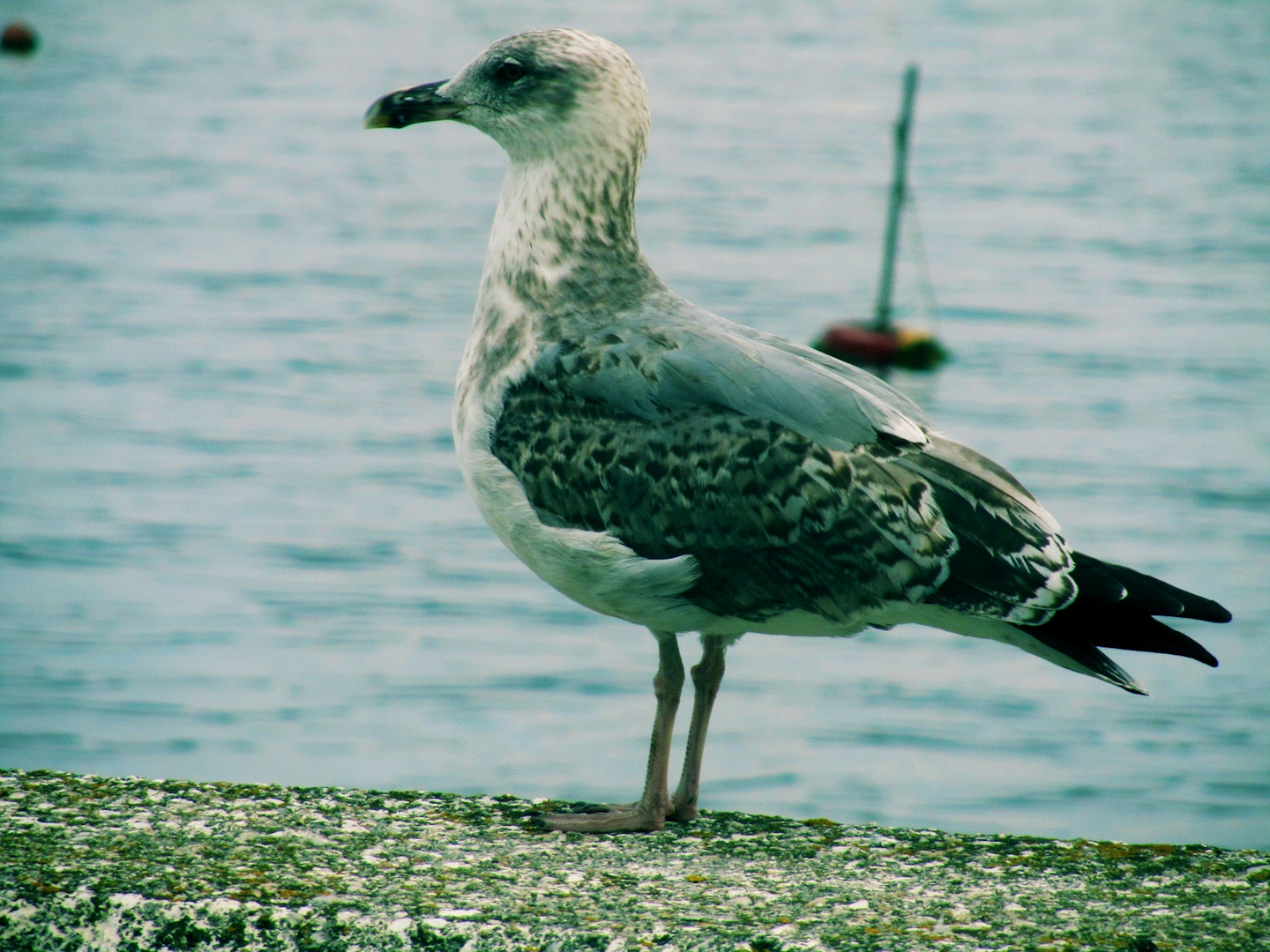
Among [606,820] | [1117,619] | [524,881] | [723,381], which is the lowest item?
[606,820]

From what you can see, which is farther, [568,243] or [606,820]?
[568,243]

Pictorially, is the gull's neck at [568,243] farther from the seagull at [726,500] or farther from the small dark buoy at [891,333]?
the small dark buoy at [891,333]

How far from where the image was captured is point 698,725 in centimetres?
509

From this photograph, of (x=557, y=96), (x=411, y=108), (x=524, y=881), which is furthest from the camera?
(x=411, y=108)

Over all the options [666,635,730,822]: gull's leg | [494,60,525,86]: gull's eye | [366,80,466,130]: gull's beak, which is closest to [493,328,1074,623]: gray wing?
[666,635,730,822]: gull's leg

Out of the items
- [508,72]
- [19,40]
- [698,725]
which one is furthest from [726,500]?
[19,40]

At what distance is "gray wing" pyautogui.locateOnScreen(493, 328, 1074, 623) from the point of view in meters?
4.58

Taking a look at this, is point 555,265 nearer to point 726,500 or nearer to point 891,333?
point 726,500

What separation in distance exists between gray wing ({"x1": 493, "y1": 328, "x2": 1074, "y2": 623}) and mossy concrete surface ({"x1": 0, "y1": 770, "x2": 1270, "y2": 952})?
0.65m

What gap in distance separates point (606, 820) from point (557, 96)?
216cm

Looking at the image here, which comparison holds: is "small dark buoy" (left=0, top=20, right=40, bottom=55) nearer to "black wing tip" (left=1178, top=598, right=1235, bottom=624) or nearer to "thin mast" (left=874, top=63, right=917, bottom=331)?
"thin mast" (left=874, top=63, right=917, bottom=331)

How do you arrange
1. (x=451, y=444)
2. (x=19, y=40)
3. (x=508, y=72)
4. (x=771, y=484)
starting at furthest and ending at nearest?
1. (x=19, y=40)
2. (x=451, y=444)
3. (x=508, y=72)
4. (x=771, y=484)

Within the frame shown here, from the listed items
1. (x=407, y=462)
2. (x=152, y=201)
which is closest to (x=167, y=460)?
(x=407, y=462)

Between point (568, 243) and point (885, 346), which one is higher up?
point (568, 243)
